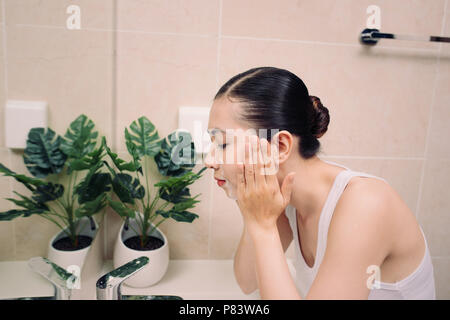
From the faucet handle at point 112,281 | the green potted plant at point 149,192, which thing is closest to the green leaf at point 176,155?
the green potted plant at point 149,192

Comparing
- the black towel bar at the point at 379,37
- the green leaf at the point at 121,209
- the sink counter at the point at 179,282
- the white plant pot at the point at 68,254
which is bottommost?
the sink counter at the point at 179,282

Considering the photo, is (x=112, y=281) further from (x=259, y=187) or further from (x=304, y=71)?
(x=304, y=71)

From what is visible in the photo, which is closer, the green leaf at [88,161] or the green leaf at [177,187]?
the green leaf at [88,161]

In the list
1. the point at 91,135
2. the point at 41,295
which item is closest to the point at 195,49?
the point at 91,135

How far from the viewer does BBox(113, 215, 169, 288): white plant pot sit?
566 millimetres

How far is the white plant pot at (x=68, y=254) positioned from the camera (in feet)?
1.65

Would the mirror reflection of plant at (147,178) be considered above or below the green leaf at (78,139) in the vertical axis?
below

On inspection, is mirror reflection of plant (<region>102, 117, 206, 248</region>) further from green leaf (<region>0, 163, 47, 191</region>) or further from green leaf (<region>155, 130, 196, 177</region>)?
green leaf (<region>0, 163, 47, 191</region>)

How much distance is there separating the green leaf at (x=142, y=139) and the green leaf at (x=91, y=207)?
0.29 feet

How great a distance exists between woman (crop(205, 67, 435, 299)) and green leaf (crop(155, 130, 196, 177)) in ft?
0.46

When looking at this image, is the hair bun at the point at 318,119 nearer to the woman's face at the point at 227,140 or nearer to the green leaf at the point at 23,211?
the woman's face at the point at 227,140

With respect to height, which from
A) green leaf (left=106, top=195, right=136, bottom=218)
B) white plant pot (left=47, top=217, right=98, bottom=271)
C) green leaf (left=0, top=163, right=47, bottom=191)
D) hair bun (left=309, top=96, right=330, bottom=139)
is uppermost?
hair bun (left=309, top=96, right=330, bottom=139)

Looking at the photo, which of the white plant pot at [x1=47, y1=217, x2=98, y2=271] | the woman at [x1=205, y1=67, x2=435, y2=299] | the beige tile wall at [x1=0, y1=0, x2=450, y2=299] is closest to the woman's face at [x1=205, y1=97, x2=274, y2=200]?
the woman at [x1=205, y1=67, x2=435, y2=299]
